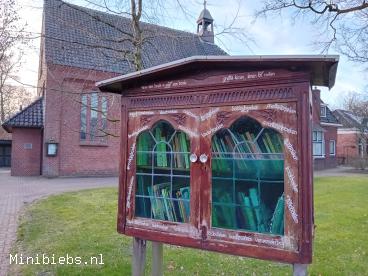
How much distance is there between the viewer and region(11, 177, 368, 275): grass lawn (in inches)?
190

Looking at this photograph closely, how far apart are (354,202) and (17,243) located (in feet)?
31.1

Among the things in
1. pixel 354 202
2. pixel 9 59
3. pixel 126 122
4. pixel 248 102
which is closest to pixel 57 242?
pixel 126 122

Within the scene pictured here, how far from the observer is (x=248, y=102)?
2627 mm

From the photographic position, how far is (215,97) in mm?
2773

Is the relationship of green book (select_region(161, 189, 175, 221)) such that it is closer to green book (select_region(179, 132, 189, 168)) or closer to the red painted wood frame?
the red painted wood frame

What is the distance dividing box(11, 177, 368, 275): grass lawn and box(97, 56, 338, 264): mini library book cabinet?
2.08 metres

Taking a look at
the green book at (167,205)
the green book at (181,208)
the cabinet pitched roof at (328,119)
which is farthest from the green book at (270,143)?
the cabinet pitched roof at (328,119)

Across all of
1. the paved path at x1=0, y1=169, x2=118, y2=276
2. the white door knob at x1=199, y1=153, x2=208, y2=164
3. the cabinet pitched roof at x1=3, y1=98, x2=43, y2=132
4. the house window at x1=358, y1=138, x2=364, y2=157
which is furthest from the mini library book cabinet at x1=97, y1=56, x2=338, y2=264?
the house window at x1=358, y1=138, x2=364, y2=157

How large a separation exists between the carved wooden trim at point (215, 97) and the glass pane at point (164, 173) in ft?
0.71

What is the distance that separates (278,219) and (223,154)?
0.64 meters

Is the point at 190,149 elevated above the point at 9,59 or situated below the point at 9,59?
below

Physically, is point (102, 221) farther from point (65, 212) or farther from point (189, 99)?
point (189, 99)

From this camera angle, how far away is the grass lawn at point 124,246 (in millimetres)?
4824

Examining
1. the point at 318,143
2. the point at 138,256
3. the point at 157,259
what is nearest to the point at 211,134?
the point at 138,256
